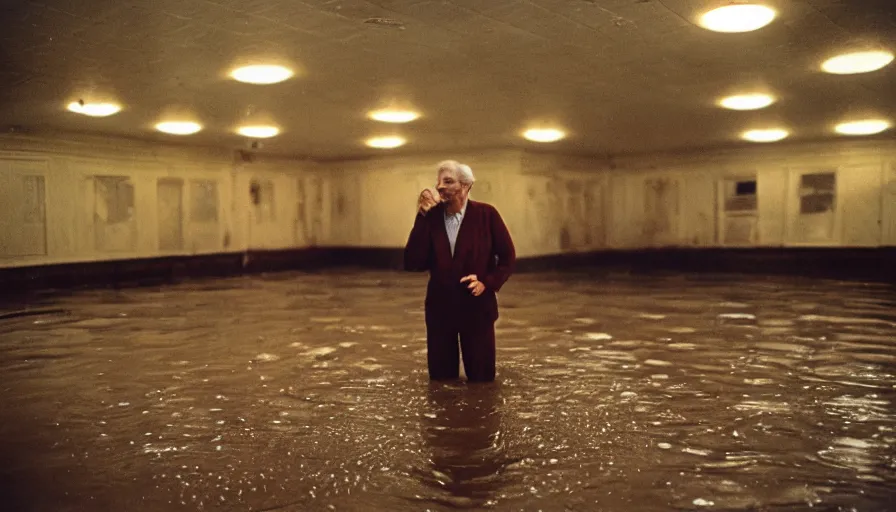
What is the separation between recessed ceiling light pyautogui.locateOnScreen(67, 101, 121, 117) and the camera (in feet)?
44.4

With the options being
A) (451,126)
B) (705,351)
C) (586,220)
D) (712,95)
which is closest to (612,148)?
(586,220)

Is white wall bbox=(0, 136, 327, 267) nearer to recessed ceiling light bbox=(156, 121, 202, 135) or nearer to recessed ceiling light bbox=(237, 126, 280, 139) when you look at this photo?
recessed ceiling light bbox=(156, 121, 202, 135)

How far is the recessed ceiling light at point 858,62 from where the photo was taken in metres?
9.76

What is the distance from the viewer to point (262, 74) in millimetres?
10570

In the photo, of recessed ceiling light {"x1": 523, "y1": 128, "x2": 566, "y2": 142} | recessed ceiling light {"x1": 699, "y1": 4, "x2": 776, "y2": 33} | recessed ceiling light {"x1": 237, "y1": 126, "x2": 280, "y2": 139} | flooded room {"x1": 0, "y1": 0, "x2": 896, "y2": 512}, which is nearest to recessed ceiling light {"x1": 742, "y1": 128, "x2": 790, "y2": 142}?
flooded room {"x1": 0, "y1": 0, "x2": 896, "y2": 512}

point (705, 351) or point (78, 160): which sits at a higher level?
point (78, 160)

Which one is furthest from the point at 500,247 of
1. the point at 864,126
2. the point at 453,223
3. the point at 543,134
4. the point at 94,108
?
the point at 864,126

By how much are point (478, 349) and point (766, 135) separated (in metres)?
15.6

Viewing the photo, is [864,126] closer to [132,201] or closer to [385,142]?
[385,142]

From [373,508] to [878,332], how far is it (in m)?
8.89

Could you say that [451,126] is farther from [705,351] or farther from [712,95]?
[705,351]

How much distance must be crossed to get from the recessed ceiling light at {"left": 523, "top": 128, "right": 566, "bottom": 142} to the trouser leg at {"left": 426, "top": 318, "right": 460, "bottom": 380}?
38.2 feet

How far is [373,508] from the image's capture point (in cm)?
392

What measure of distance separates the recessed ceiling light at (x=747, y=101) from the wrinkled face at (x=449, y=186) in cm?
887
